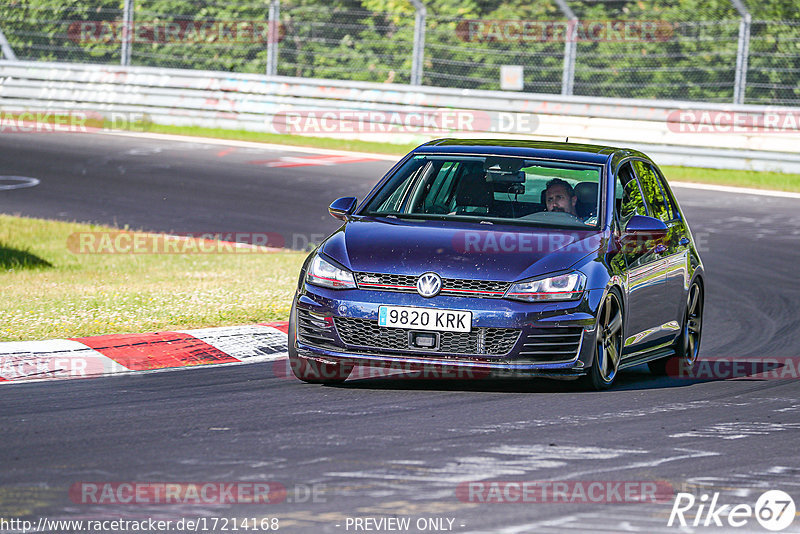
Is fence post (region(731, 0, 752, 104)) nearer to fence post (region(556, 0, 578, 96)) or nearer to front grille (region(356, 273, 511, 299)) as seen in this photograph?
fence post (region(556, 0, 578, 96))

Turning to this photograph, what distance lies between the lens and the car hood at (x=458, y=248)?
7.97 m

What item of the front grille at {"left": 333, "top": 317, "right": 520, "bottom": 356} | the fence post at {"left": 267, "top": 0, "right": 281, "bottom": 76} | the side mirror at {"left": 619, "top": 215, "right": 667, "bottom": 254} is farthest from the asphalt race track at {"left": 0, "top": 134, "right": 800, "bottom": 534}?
the fence post at {"left": 267, "top": 0, "right": 281, "bottom": 76}

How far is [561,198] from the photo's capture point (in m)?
8.99

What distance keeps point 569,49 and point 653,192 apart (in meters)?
13.3

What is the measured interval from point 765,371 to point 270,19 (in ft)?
56.0

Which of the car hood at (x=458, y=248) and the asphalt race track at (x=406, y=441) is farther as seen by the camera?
the car hood at (x=458, y=248)

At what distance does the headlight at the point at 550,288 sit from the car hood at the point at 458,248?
0.18 ft

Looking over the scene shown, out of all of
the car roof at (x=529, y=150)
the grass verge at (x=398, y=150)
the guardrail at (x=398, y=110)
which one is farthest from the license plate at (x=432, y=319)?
the guardrail at (x=398, y=110)

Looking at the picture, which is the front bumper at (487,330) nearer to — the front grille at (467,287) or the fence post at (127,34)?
the front grille at (467,287)

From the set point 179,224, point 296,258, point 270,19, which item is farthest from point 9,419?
point 270,19

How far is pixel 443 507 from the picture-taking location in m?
5.48

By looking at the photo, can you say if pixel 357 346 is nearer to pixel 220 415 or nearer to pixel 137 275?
pixel 220 415

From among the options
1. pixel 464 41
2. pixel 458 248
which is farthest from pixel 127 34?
pixel 458 248

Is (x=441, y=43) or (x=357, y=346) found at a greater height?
(x=441, y=43)
